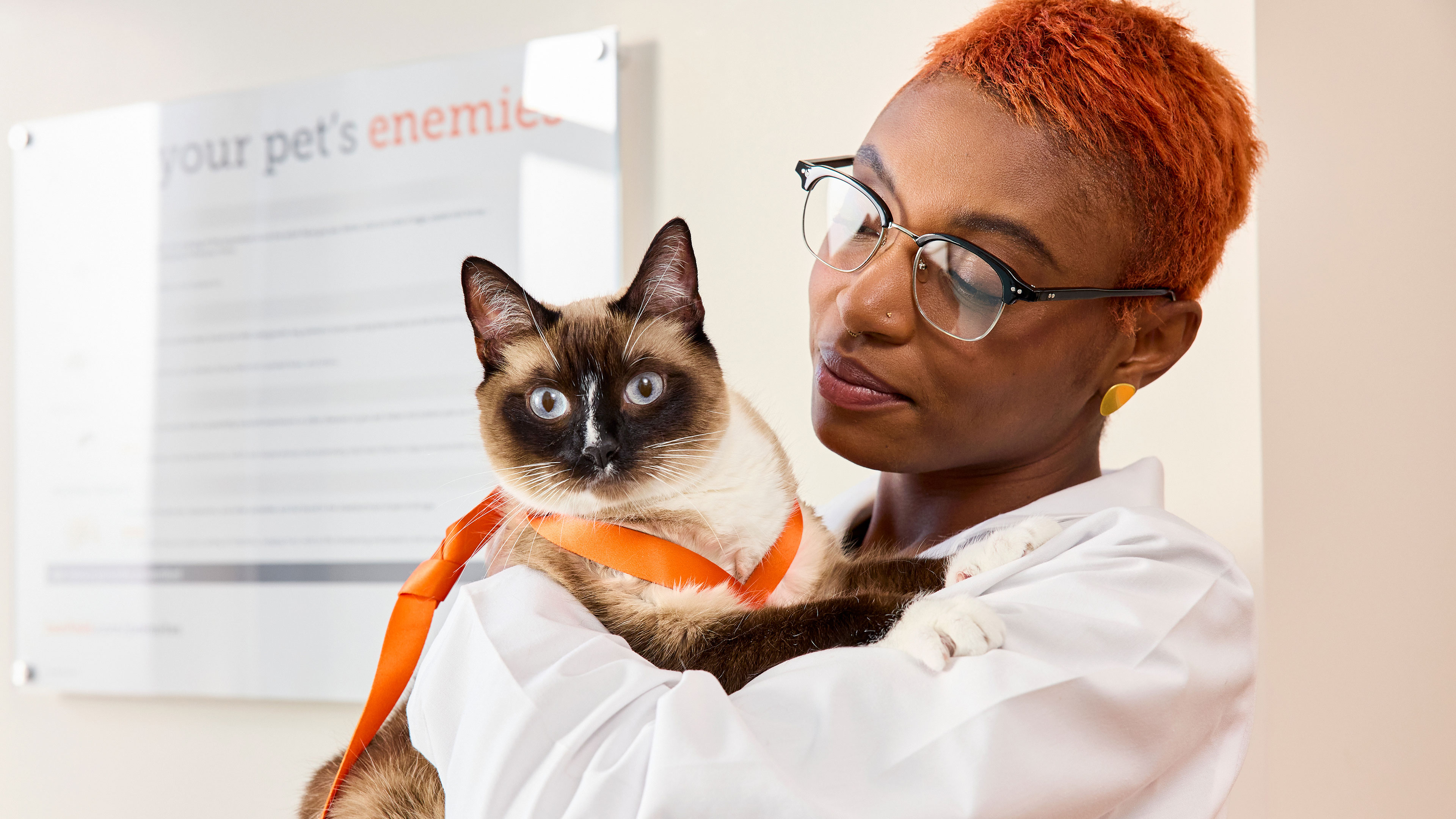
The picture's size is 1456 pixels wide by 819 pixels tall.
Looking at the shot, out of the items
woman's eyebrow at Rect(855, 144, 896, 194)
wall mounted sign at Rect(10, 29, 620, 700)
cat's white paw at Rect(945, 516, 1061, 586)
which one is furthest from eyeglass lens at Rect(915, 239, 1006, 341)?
wall mounted sign at Rect(10, 29, 620, 700)

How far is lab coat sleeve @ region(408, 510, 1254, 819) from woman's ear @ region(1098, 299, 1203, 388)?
329 millimetres

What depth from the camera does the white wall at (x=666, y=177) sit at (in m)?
1.64

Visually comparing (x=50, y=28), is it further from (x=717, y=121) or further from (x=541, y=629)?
(x=541, y=629)

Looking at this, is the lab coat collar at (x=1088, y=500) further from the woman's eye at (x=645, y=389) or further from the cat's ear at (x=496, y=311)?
the cat's ear at (x=496, y=311)

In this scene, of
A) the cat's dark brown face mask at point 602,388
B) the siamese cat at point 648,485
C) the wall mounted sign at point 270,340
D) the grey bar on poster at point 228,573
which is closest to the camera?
the siamese cat at point 648,485

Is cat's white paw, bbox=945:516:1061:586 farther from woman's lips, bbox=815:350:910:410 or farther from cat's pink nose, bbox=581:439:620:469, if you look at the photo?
cat's pink nose, bbox=581:439:620:469

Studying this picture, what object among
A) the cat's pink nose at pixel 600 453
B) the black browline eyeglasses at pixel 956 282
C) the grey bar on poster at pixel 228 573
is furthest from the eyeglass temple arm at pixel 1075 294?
the grey bar on poster at pixel 228 573

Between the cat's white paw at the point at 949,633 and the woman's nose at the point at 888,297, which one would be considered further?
the woman's nose at the point at 888,297

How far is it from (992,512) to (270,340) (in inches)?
72.6

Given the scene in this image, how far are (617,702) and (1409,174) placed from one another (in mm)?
1715

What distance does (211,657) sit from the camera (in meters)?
2.44

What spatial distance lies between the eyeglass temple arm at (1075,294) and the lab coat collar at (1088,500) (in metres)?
0.23

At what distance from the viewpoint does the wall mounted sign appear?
216 centimetres

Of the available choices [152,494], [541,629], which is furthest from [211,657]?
[541,629]
